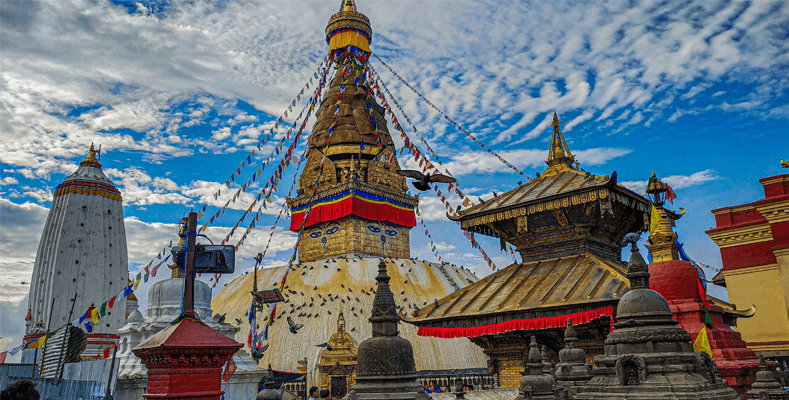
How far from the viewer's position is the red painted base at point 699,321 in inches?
329

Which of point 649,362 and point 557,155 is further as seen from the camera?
point 557,155

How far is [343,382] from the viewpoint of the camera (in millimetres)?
18203

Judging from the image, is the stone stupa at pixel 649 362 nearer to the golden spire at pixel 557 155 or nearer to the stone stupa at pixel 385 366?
the stone stupa at pixel 385 366

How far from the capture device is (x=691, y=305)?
8.76 m

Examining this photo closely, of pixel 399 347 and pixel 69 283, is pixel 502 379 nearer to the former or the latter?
pixel 399 347

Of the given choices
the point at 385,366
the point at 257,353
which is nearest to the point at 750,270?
the point at 257,353

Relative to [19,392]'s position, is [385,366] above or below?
above

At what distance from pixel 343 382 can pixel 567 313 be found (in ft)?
33.8

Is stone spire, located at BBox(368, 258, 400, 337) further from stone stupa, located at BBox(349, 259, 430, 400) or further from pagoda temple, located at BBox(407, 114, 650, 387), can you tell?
pagoda temple, located at BBox(407, 114, 650, 387)

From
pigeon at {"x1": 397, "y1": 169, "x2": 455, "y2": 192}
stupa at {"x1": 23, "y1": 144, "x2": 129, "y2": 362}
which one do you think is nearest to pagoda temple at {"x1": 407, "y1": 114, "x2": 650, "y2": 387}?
pigeon at {"x1": 397, "y1": 169, "x2": 455, "y2": 192}

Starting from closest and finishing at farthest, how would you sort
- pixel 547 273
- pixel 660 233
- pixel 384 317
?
pixel 384 317 < pixel 660 233 < pixel 547 273

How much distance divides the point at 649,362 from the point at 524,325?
16.4ft

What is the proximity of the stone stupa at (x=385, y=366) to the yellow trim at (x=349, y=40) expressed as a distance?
2700 centimetres

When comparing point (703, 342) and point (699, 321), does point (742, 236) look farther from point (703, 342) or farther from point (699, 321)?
point (703, 342)
